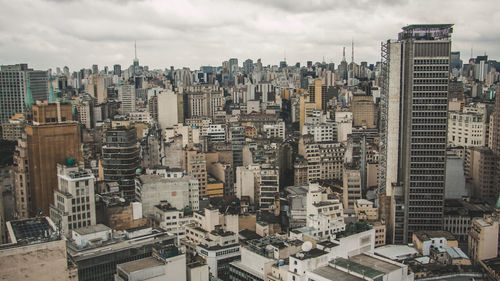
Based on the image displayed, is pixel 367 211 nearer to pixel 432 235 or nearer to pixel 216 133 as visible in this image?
pixel 432 235

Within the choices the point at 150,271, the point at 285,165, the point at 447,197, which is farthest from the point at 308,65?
the point at 150,271

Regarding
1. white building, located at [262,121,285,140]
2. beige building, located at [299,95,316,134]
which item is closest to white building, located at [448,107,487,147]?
white building, located at [262,121,285,140]

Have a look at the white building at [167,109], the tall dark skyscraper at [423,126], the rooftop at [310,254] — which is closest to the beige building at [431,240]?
the tall dark skyscraper at [423,126]

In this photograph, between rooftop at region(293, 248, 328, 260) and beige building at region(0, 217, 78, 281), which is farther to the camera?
rooftop at region(293, 248, 328, 260)

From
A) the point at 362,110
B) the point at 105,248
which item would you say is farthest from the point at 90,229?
the point at 362,110

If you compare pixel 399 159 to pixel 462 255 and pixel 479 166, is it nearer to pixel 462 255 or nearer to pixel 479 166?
pixel 462 255

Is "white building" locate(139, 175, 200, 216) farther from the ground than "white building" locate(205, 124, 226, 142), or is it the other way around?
"white building" locate(205, 124, 226, 142)

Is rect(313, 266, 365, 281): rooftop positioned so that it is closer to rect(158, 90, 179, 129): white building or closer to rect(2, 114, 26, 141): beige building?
rect(2, 114, 26, 141): beige building
